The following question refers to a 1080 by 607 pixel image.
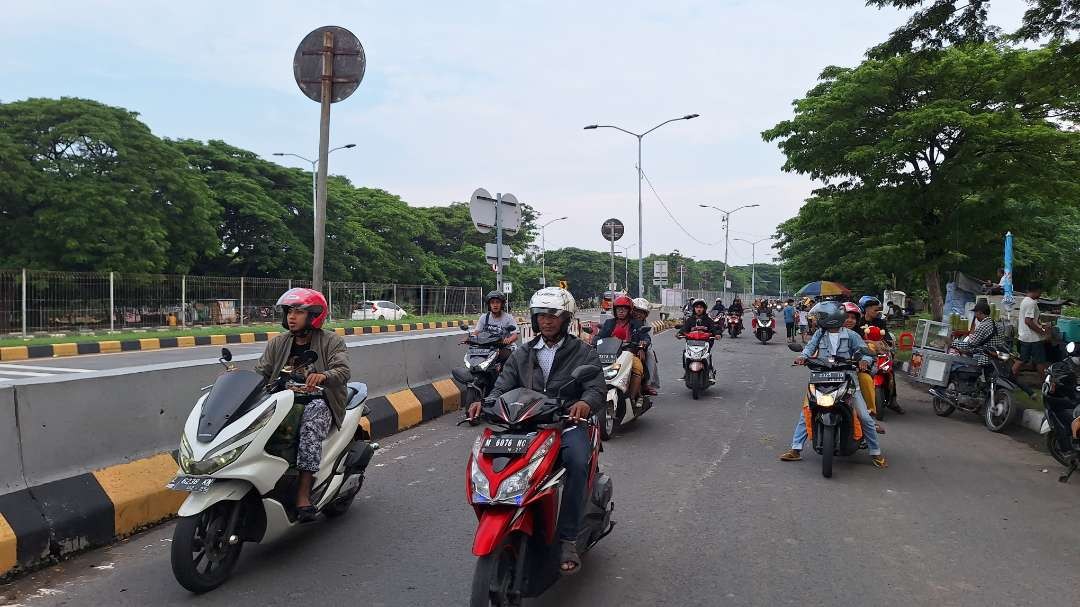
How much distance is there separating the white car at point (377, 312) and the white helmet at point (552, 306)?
31851 mm

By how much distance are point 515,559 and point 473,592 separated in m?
0.28

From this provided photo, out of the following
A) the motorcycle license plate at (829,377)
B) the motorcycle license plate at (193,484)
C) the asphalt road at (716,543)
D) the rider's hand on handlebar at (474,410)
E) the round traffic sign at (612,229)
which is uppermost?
the round traffic sign at (612,229)

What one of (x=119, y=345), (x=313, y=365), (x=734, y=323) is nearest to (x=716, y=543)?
(x=313, y=365)

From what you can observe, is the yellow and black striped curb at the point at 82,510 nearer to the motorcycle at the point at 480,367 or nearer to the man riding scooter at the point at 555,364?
the man riding scooter at the point at 555,364

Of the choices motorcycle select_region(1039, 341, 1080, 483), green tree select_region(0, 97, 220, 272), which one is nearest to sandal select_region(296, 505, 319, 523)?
motorcycle select_region(1039, 341, 1080, 483)

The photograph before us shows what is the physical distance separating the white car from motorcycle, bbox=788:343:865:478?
30065 mm

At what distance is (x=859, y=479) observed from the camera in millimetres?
6395

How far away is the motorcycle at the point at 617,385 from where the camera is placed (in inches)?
317

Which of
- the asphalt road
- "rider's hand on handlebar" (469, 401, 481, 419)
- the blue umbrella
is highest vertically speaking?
the blue umbrella

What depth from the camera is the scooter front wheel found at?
364 centimetres

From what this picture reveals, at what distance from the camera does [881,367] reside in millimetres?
9648

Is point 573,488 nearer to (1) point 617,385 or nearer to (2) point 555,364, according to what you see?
(2) point 555,364

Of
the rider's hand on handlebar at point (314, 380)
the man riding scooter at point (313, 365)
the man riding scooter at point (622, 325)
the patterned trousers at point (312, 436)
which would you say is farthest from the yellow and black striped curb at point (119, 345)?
the rider's hand on handlebar at point (314, 380)

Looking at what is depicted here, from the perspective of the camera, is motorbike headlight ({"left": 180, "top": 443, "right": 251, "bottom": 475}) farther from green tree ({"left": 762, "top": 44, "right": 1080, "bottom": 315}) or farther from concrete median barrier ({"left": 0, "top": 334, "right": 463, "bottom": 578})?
green tree ({"left": 762, "top": 44, "right": 1080, "bottom": 315})
